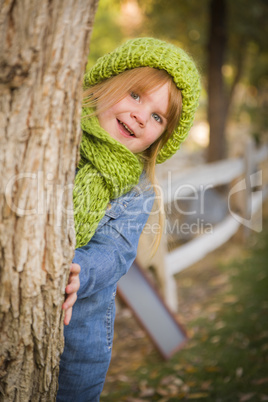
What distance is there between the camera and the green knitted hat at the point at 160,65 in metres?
1.65

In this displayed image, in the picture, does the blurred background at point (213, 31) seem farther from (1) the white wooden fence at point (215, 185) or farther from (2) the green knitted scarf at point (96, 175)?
(2) the green knitted scarf at point (96, 175)

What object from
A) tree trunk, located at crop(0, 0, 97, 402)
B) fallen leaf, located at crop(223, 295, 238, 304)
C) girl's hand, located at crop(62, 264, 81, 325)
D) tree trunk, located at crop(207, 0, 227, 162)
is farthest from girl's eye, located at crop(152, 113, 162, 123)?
tree trunk, located at crop(207, 0, 227, 162)

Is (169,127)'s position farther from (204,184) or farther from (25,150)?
(204,184)

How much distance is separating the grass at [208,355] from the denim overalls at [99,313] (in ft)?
3.97

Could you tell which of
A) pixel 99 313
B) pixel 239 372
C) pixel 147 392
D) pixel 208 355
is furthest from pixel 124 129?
pixel 208 355

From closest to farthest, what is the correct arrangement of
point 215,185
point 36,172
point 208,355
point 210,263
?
point 36,172
point 208,355
point 215,185
point 210,263

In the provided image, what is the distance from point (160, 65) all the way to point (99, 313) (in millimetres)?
1094

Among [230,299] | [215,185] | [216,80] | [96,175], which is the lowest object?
[230,299]

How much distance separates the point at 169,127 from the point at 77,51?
79 cm

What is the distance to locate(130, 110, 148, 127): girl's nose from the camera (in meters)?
1.61

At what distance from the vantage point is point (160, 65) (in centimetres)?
164

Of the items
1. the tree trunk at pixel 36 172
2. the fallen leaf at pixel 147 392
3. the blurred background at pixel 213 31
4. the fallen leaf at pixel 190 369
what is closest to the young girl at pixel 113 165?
the tree trunk at pixel 36 172

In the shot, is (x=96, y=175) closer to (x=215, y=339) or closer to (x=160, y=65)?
(x=160, y=65)

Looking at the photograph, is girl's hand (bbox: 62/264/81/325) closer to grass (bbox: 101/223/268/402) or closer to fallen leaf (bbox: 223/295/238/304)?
grass (bbox: 101/223/268/402)
